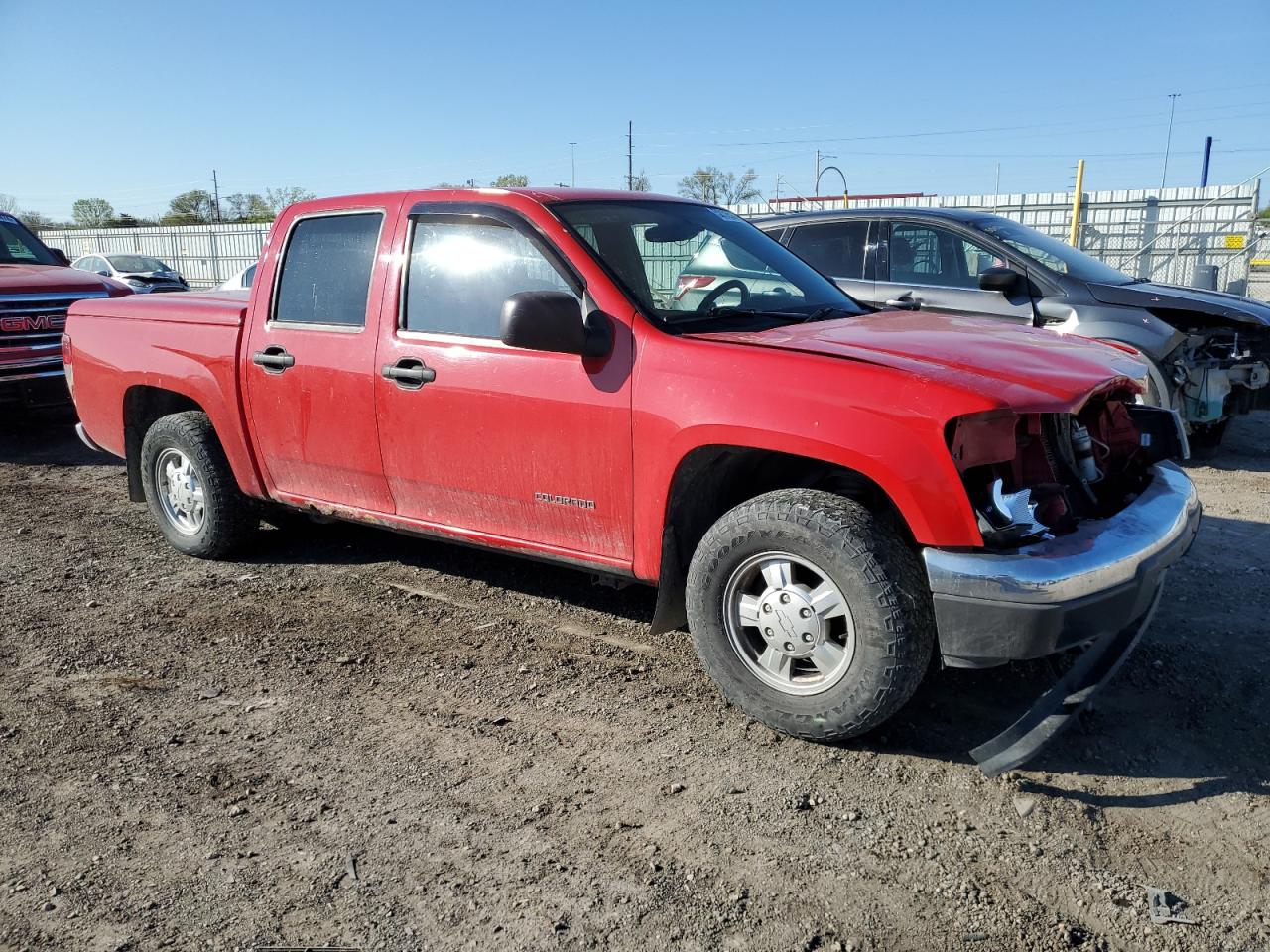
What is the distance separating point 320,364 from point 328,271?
1.53 feet

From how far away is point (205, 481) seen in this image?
516cm

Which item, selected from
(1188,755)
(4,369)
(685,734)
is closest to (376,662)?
(685,734)

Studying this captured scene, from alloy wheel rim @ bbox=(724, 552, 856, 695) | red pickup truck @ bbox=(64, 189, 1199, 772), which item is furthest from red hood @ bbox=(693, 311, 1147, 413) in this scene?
alloy wheel rim @ bbox=(724, 552, 856, 695)

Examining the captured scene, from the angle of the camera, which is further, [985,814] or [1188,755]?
[1188,755]

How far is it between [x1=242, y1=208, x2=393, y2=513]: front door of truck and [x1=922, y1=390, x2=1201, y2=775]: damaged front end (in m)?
2.50

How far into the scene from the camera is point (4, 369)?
8.55 meters

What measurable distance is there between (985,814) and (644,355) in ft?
5.97

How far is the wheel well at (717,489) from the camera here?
346cm

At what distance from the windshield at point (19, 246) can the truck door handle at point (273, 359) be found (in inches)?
282

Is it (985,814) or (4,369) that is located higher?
(4,369)

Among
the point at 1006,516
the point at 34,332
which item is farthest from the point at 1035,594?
the point at 34,332

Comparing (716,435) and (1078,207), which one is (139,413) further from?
(1078,207)

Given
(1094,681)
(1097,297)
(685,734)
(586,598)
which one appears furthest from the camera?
(1097,297)

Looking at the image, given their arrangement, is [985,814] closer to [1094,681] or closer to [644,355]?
[1094,681]
